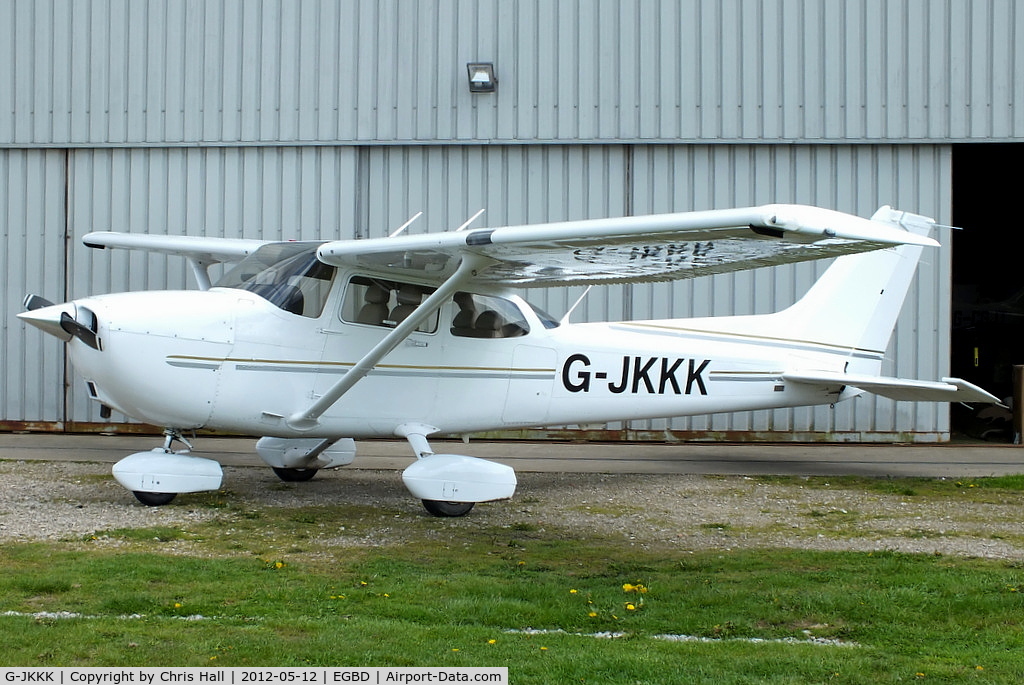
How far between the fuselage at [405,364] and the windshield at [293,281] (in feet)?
0.15

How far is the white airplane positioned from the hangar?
2.84 m

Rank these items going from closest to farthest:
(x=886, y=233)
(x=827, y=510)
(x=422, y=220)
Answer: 1. (x=886, y=233)
2. (x=827, y=510)
3. (x=422, y=220)

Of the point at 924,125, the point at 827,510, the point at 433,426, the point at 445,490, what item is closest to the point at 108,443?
the point at 433,426

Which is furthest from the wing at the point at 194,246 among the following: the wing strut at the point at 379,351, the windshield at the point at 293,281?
the wing strut at the point at 379,351

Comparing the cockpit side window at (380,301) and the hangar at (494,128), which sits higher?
the hangar at (494,128)

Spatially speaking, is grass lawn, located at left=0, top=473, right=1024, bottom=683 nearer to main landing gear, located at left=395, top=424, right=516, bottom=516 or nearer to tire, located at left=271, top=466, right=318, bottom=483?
main landing gear, located at left=395, top=424, right=516, bottom=516

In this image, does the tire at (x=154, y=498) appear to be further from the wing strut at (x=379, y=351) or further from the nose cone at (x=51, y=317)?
the nose cone at (x=51, y=317)

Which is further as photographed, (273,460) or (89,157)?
(89,157)

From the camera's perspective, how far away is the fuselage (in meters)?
7.18

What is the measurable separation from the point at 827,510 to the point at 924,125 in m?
6.22

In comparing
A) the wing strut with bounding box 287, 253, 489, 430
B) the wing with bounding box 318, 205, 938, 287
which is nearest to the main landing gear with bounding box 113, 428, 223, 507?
the wing strut with bounding box 287, 253, 489, 430

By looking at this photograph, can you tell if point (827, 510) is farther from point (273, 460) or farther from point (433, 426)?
point (273, 460)

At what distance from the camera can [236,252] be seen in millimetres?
9766

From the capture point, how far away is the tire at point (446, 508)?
7.53m
